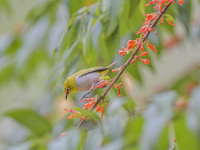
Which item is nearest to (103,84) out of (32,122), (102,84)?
(102,84)

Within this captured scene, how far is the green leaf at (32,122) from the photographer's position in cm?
121

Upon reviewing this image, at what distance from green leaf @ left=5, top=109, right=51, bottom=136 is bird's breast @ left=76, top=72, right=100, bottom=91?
747 mm

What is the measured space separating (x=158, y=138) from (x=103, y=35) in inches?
9.7

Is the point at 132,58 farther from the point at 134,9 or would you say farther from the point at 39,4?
the point at 39,4

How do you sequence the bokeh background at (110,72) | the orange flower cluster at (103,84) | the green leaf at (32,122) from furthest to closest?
the green leaf at (32,122) → the bokeh background at (110,72) → the orange flower cluster at (103,84)

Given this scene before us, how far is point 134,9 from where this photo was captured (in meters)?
0.66

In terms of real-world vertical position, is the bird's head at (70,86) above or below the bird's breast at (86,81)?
above

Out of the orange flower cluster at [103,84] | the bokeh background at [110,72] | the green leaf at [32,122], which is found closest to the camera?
the orange flower cluster at [103,84]

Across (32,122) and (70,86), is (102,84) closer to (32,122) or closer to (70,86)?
(70,86)

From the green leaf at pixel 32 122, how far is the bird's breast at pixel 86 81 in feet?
2.45

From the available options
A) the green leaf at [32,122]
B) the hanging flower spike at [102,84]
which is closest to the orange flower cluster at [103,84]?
the hanging flower spike at [102,84]

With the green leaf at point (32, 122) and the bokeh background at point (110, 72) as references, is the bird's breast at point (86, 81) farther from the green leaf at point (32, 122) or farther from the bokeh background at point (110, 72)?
the green leaf at point (32, 122)

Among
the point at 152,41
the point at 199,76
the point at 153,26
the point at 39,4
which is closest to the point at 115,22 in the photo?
the point at 152,41

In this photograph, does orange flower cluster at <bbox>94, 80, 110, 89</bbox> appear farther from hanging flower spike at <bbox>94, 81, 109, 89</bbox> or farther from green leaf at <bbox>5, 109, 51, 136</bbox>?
green leaf at <bbox>5, 109, 51, 136</bbox>
